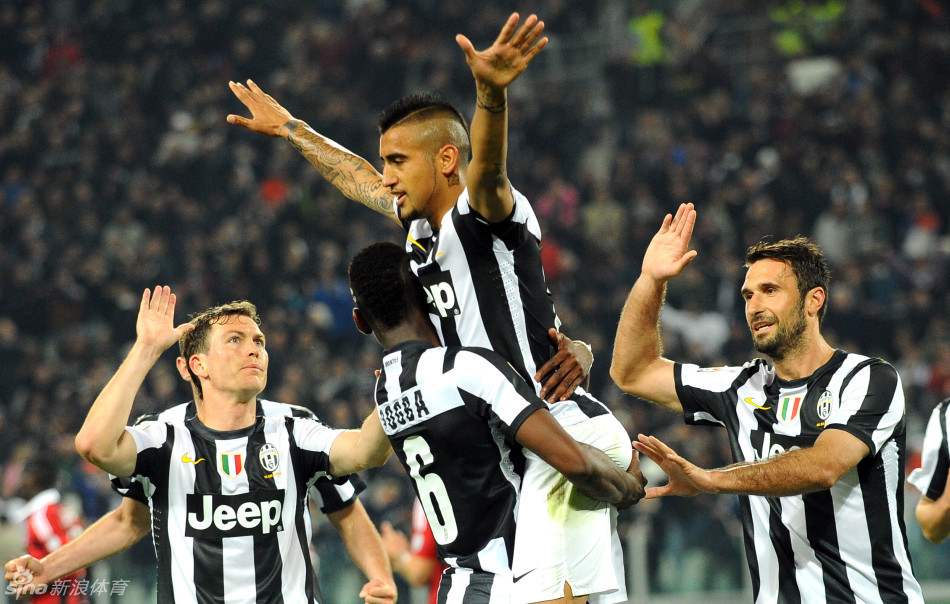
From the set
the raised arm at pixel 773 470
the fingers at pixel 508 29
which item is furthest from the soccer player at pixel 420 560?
the fingers at pixel 508 29

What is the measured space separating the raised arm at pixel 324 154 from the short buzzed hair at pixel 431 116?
3.25ft

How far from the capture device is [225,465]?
4.66 meters

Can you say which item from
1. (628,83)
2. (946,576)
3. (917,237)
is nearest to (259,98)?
(946,576)

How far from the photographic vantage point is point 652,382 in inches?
198

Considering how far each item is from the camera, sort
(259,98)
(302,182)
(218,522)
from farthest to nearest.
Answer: (302,182), (259,98), (218,522)

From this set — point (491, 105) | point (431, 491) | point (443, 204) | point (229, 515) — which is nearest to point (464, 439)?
point (431, 491)

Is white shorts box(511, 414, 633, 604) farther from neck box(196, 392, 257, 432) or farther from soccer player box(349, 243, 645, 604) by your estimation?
neck box(196, 392, 257, 432)

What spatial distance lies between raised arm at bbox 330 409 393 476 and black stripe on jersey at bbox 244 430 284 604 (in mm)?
285

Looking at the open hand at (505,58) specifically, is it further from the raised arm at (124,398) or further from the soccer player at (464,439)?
the raised arm at (124,398)

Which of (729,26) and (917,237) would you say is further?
(729,26)

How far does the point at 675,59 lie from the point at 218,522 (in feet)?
43.7

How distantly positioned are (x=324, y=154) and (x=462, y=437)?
2.08m

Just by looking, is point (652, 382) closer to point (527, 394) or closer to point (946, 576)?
point (527, 394)

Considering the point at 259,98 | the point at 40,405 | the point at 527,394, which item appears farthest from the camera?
the point at 40,405
